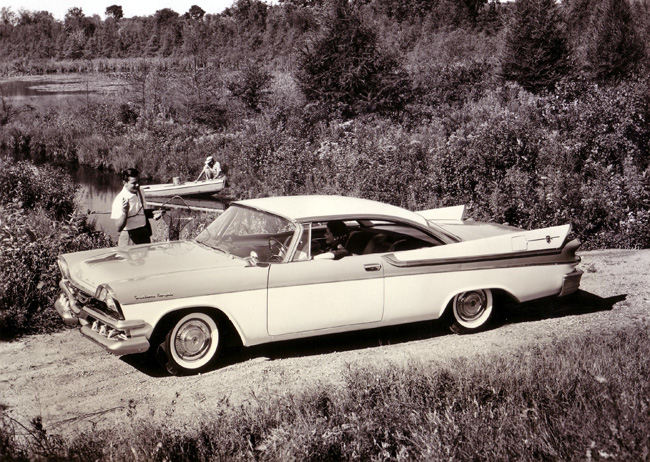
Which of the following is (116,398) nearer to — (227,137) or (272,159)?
(272,159)

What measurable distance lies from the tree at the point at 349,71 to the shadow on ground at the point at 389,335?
2385cm

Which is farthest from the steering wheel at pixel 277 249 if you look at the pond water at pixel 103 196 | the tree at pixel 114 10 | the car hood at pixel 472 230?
the tree at pixel 114 10

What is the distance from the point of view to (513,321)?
7641mm

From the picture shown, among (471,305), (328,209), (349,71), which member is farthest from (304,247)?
(349,71)

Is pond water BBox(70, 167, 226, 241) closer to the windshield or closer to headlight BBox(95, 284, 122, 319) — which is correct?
the windshield

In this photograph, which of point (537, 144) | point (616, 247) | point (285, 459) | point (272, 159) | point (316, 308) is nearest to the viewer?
point (285, 459)

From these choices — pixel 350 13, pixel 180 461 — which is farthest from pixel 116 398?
pixel 350 13

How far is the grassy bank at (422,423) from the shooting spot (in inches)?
163

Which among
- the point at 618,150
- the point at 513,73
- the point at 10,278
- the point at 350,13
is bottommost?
the point at 10,278

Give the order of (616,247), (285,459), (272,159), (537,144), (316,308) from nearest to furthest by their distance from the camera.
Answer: (285,459)
(316,308)
(616,247)
(537,144)
(272,159)

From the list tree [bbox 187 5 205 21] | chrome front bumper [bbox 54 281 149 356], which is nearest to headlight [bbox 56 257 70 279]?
chrome front bumper [bbox 54 281 149 356]

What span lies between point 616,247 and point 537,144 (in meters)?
4.11

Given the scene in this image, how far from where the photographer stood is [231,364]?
6207 mm

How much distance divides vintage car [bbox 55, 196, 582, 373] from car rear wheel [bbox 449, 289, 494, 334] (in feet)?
0.04
